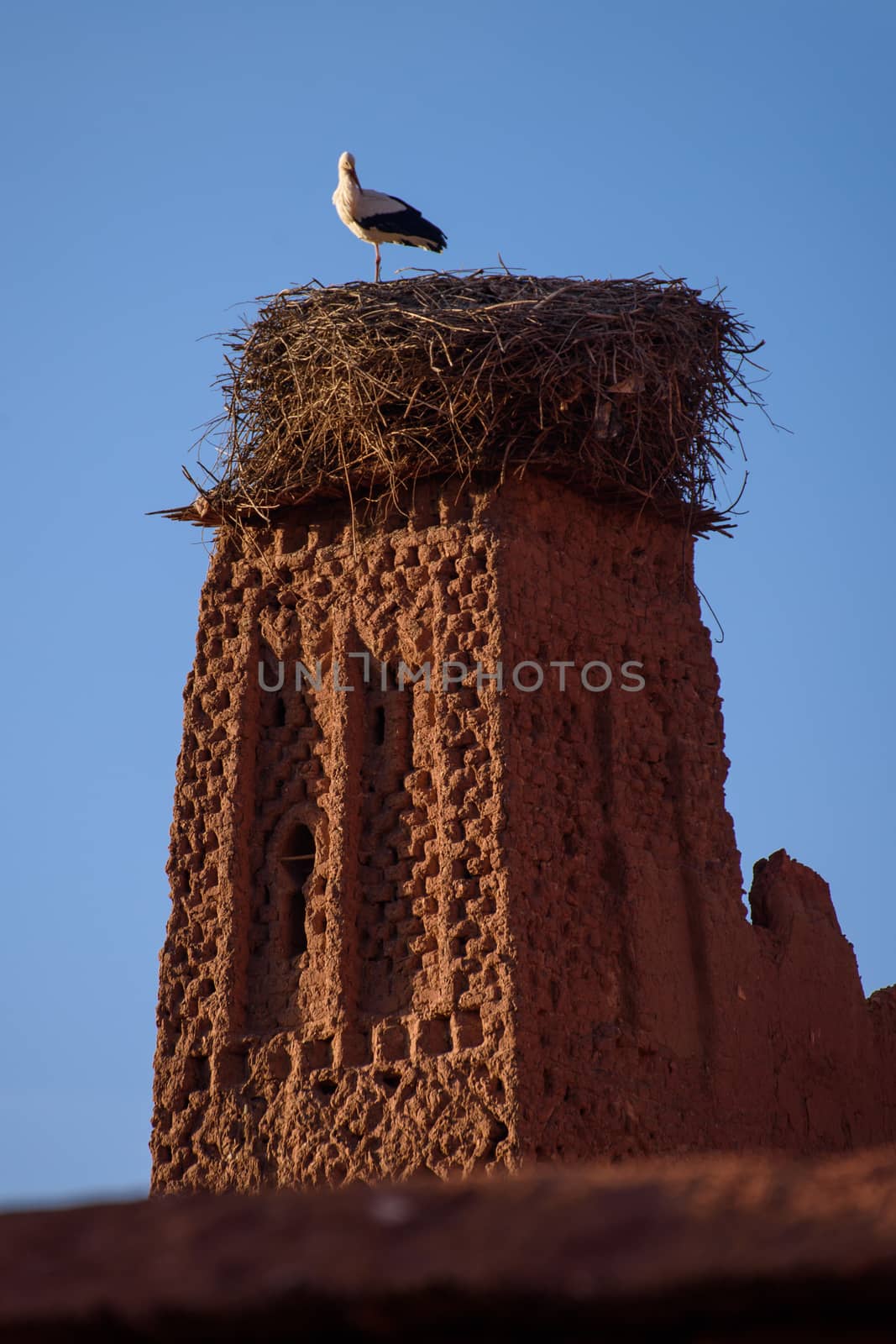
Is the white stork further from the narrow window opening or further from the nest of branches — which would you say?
the narrow window opening

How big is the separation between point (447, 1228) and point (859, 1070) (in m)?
7.97

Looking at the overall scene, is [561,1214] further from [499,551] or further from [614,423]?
[614,423]

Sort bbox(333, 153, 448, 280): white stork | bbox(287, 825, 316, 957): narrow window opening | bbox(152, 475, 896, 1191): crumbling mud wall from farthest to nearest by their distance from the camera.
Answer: bbox(333, 153, 448, 280): white stork, bbox(287, 825, 316, 957): narrow window opening, bbox(152, 475, 896, 1191): crumbling mud wall

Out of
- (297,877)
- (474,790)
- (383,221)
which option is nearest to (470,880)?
(474,790)

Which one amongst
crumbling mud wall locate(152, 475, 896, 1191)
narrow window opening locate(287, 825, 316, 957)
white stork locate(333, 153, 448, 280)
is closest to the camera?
crumbling mud wall locate(152, 475, 896, 1191)

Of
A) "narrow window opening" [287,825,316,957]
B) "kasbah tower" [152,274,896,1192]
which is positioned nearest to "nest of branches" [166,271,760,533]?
"kasbah tower" [152,274,896,1192]

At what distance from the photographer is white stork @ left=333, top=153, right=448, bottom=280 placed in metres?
12.5

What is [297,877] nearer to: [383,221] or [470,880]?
[470,880]

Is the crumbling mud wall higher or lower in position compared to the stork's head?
lower

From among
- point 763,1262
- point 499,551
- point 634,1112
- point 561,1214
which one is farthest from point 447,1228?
point 499,551

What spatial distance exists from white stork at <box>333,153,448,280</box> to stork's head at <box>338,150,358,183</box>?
0.27 meters

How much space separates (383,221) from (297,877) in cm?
471

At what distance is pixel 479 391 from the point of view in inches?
396

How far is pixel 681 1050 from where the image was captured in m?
9.65
